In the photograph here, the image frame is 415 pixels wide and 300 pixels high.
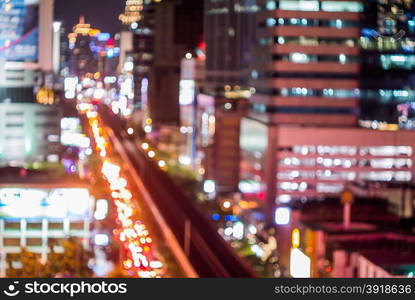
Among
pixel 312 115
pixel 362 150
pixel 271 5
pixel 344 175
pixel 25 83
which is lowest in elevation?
pixel 344 175

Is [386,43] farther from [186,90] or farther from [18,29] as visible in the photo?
[18,29]

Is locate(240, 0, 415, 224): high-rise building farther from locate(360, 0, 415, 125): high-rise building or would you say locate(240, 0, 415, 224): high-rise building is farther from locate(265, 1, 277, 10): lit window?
locate(360, 0, 415, 125): high-rise building

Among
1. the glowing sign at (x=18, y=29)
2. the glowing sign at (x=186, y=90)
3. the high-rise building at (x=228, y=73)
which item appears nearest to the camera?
the glowing sign at (x=18, y=29)

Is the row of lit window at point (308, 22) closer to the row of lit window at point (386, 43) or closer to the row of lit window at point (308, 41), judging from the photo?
the row of lit window at point (308, 41)

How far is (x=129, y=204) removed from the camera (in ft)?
25.9

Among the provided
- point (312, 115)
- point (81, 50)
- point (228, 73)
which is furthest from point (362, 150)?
point (81, 50)

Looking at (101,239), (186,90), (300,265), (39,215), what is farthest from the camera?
(186,90)

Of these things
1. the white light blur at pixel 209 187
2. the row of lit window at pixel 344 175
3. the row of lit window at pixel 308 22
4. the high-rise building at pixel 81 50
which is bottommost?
the white light blur at pixel 209 187

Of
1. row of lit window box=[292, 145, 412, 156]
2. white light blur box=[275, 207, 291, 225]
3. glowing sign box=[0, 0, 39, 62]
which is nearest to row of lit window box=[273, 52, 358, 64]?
row of lit window box=[292, 145, 412, 156]

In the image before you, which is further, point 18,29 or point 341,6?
point 341,6

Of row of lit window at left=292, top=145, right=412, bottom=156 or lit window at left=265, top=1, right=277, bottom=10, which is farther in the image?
row of lit window at left=292, top=145, right=412, bottom=156

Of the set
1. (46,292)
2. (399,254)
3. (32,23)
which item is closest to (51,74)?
(32,23)

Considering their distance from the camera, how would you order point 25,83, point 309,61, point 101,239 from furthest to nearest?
point 309,61 → point 25,83 → point 101,239


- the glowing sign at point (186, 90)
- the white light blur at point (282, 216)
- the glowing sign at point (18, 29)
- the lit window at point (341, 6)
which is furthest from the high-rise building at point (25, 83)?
the glowing sign at point (186, 90)
